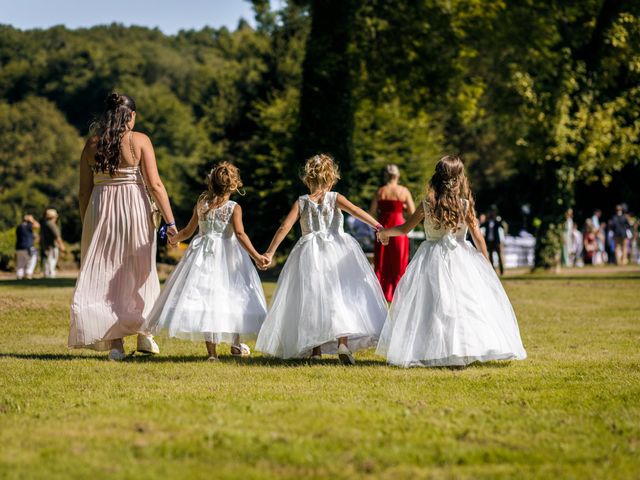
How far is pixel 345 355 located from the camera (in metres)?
10.0

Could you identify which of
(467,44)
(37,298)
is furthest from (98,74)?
(37,298)

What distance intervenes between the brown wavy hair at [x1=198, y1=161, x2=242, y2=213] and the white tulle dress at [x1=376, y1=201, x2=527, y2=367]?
2065mm

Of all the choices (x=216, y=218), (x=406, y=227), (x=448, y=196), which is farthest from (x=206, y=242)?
(x=448, y=196)

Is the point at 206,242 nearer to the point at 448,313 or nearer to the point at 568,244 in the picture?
the point at 448,313

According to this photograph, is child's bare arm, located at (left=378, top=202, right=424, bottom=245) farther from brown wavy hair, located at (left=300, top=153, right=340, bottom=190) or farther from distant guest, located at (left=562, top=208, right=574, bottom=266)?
distant guest, located at (left=562, top=208, right=574, bottom=266)

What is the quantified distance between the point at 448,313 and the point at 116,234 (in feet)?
11.5

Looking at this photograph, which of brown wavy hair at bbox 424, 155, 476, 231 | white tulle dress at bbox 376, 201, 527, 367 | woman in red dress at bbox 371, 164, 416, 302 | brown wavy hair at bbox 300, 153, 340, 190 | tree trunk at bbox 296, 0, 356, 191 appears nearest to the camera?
white tulle dress at bbox 376, 201, 527, 367

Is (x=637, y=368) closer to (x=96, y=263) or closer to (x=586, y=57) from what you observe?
(x=96, y=263)

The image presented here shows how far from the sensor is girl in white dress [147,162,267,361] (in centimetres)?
1005

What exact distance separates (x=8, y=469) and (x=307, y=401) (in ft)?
8.52

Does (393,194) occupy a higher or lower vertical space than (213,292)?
higher

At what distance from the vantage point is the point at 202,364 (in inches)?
390

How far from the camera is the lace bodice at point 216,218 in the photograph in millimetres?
10531

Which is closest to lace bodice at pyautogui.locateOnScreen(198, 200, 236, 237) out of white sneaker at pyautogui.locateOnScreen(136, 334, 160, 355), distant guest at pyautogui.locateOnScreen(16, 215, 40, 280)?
white sneaker at pyautogui.locateOnScreen(136, 334, 160, 355)
